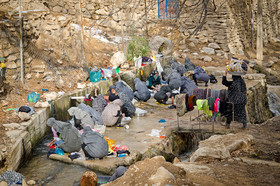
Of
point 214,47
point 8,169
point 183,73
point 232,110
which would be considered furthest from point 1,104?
point 214,47

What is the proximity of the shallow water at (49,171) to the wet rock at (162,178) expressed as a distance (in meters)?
1.99

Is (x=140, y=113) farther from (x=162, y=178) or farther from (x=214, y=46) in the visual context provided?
(x=214, y=46)

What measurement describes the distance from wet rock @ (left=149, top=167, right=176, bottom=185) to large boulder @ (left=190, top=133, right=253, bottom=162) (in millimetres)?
1453

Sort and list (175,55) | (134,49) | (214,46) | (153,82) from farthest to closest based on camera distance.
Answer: (214,46)
(175,55)
(134,49)
(153,82)

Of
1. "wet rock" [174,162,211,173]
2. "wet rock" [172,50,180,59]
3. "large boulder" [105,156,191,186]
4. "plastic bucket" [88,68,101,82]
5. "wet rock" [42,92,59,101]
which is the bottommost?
"wet rock" [174,162,211,173]

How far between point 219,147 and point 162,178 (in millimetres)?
1872

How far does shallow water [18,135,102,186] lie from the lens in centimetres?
473

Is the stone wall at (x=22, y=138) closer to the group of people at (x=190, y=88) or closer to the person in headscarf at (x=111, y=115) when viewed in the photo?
the person in headscarf at (x=111, y=115)

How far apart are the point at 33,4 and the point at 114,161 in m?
7.83

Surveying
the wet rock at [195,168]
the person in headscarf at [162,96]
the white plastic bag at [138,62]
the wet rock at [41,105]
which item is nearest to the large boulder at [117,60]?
the white plastic bag at [138,62]

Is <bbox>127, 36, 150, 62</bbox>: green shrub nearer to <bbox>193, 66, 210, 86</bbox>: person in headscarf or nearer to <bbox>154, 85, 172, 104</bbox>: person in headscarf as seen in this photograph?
<bbox>193, 66, 210, 86</bbox>: person in headscarf

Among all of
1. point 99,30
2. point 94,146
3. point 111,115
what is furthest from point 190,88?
point 99,30

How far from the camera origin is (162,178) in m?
3.05

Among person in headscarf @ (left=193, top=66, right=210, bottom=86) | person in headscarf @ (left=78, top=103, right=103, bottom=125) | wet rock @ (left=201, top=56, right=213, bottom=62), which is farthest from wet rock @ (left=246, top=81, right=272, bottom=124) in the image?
wet rock @ (left=201, top=56, right=213, bottom=62)
